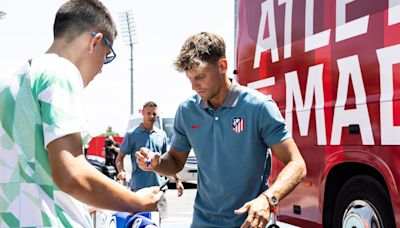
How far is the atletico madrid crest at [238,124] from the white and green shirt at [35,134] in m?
1.23

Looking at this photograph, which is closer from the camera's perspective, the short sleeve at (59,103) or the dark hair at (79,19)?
the short sleeve at (59,103)

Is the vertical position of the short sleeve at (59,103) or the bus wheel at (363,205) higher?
the short sleeve at (59,103)

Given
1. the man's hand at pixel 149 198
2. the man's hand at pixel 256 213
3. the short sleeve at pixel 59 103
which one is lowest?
the man's hand at pixel 256 213

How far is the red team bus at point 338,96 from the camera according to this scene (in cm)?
520

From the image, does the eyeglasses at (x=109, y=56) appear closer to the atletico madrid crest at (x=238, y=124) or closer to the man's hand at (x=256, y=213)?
the man's hand at (x=256, y=213)

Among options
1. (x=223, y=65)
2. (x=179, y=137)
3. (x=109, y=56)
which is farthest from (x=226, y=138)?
(x=109, y=56)

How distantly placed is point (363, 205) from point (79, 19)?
13.3 feet

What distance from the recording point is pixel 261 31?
741cm

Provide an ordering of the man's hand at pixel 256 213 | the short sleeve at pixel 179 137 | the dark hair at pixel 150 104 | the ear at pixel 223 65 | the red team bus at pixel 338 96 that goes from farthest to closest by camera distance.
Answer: the dark hair at pixel 150 104 → the red team bus at pixel 338 96 → the short sleeve at pixel 179 137 → the ear at pixel 223 65 → the man's hand at pixel 256 213

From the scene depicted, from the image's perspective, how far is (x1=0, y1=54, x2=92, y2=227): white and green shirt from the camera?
2.19 m

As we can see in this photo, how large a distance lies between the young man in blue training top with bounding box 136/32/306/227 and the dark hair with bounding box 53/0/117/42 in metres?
0.98

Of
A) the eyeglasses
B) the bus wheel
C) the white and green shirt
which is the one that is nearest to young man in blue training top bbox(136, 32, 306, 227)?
the eyeglasses

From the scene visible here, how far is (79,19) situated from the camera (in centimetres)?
240

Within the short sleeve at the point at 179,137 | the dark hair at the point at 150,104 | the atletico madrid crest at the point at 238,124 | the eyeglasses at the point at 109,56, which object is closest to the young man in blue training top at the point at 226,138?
the atletico madrid crest at the point at 238,124
